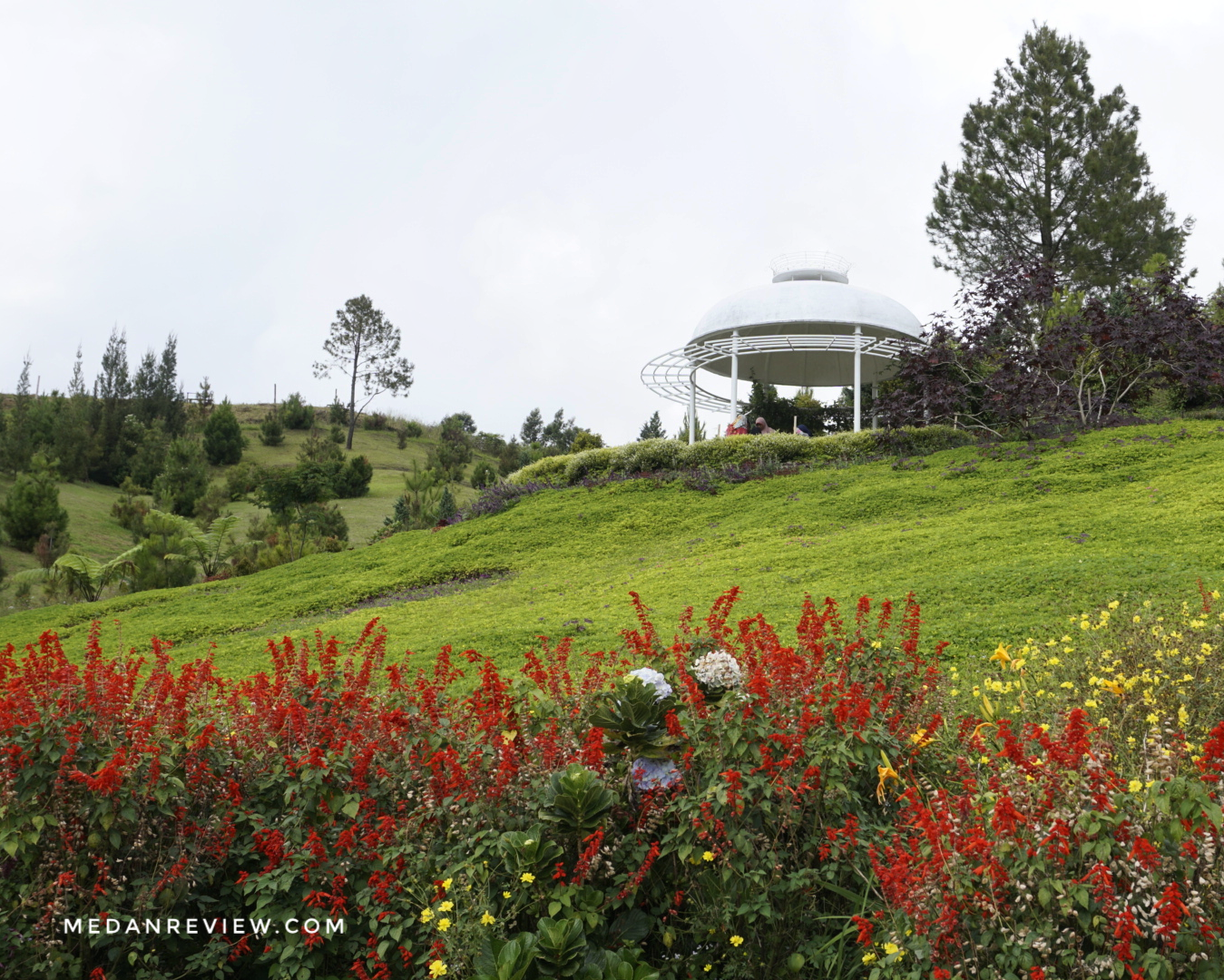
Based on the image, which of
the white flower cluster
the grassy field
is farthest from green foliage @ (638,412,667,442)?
the white flower cluster

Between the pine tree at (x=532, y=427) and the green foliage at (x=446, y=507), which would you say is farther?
the pine tree at (x=532, y=427)

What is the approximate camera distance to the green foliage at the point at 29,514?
1878cm

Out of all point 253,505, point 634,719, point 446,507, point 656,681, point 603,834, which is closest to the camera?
point 603,834

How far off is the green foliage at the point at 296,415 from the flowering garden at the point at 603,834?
39.9 meters

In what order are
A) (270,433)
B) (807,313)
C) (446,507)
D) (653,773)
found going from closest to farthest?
(653,773) < (446,507) < (807,313) < (270,433)

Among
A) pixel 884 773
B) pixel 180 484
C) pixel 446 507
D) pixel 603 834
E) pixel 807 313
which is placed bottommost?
pixel 603 834

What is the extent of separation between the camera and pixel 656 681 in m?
3.31

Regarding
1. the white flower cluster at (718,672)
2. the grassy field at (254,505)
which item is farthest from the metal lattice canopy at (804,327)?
the white flower cluster at (718,672)

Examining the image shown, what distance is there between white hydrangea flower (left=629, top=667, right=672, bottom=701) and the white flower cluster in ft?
0.41

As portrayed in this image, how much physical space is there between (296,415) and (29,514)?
22741mm

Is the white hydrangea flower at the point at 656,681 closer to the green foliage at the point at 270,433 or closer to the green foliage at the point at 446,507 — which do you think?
the green foliage at the point at 446,507

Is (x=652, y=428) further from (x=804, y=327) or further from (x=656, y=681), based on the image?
(x=656, y=681)

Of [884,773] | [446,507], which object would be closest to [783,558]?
[884,773]

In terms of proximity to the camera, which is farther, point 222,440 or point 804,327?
point 222,440
